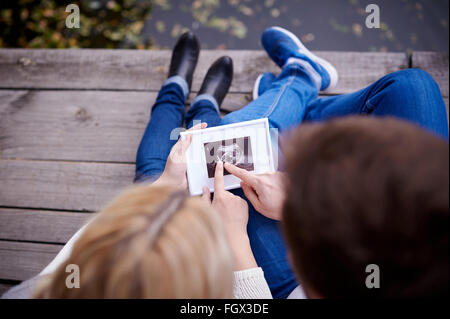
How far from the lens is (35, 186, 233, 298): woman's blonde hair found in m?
0.46

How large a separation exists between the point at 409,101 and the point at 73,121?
147cm

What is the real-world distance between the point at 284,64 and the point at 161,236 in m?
1.14

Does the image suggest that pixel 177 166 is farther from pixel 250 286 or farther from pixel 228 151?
pixel 250 286

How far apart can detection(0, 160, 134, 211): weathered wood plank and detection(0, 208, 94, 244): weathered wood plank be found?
3 cm

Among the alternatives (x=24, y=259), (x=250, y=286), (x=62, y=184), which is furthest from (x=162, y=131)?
(x=24, y=259)

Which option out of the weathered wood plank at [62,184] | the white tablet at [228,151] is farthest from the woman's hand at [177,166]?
the weathered wood plank at [62,184]

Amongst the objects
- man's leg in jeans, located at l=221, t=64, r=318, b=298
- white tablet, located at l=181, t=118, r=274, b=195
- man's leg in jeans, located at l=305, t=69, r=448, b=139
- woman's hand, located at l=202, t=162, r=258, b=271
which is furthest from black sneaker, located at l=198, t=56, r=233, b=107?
man's leg in jeans, located at l=305, t=69, r=448, b=139

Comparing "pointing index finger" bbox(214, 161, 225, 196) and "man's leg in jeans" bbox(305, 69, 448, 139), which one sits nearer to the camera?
"man's leg in jeans" bbox(305, 69, 448, 139)

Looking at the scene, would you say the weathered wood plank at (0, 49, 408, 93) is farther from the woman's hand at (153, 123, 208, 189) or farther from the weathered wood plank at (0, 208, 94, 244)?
the weathered wood plank at (0, 208, 94, 244)

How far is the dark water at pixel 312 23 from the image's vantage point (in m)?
1.87

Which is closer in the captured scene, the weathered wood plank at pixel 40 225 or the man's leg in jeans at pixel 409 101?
the man's leg in jeans at pixel 409 101

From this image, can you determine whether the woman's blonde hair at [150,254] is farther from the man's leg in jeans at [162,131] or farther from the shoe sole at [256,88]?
the shoe sole at [256,88]

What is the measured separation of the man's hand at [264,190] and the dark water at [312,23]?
4.19 feet
